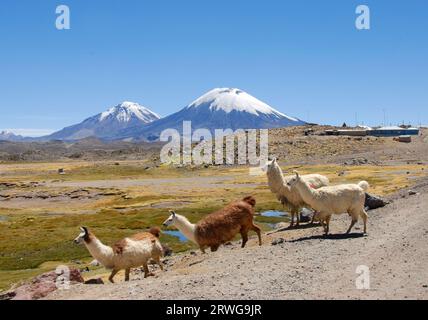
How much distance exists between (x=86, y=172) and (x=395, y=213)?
500 ft

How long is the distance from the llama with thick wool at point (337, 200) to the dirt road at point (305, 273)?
0.85m

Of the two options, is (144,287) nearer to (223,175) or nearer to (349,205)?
(349,205)

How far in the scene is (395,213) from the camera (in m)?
26.5

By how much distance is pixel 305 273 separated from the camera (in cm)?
1602

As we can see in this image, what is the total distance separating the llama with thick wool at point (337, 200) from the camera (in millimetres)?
21906

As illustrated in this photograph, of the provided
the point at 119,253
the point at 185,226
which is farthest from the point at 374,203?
the point at 119,253

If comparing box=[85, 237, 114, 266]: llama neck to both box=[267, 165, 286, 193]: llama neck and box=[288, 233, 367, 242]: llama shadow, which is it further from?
box=[267, 165, 286, 193]: llama neck

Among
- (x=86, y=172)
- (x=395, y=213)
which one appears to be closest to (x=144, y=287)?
(x=395, y=213)

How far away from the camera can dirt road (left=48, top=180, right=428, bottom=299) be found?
14.0 m

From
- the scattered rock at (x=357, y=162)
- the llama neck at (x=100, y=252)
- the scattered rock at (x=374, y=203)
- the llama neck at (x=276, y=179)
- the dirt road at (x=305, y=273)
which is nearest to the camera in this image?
the dirt road at (x=305, y=273)

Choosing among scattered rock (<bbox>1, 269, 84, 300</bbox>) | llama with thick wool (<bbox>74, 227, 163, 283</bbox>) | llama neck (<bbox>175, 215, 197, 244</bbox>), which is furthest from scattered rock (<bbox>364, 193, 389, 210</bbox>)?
scattered rock (<bbox>1, 269, 84, 300</bbox>)

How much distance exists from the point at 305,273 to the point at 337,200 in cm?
658

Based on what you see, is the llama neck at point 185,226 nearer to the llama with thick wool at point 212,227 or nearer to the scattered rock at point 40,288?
A: the llama with thick wool at point 212,227

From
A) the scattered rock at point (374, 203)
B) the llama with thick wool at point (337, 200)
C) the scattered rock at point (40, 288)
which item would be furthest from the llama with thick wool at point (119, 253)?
the scattered rock at point (374, 203)
